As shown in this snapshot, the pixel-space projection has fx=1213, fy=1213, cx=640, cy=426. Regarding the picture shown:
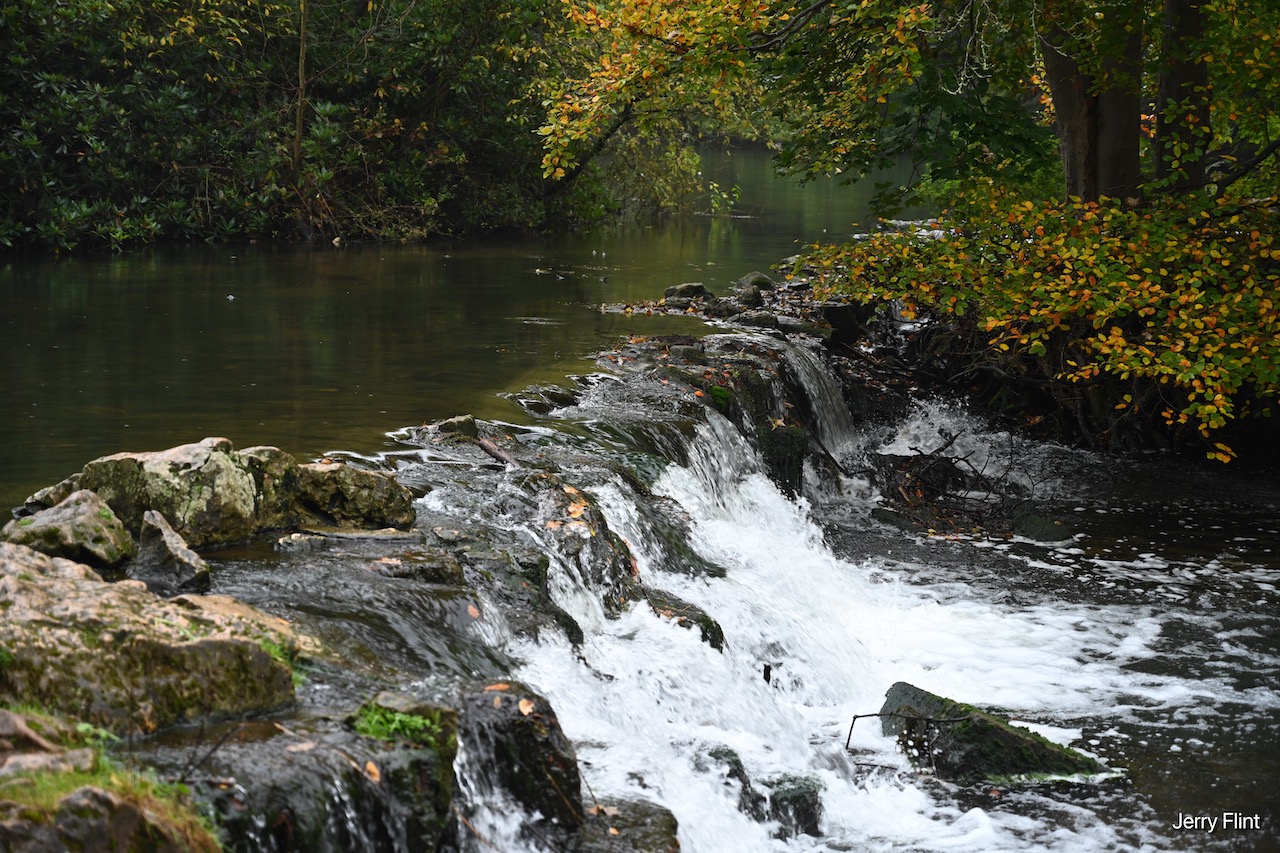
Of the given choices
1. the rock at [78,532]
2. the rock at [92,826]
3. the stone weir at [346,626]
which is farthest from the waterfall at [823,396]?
the rock at [92,826]

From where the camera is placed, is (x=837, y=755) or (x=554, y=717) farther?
(x=837, y=755)

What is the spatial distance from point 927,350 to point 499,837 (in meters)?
12.1

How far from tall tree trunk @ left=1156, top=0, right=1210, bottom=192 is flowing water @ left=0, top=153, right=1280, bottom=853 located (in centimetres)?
330

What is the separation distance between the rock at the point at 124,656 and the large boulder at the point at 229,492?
1.42 m

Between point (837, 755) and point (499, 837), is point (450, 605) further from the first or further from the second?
point (837, 755)

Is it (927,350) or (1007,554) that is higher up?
(927,350)

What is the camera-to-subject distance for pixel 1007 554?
10.9 metres

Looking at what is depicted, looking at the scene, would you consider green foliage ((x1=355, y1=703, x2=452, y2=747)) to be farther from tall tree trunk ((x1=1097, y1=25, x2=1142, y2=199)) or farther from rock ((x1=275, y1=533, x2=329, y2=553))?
tall tree trunk ((x1=1097, y1=25, x2=1142, y2=199))

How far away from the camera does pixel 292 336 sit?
1348 centimetres

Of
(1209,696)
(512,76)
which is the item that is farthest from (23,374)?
(512,76)

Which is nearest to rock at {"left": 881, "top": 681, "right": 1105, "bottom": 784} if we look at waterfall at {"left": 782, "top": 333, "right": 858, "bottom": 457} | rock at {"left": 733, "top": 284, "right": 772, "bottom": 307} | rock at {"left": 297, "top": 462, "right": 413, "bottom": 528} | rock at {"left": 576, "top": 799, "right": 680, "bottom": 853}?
rock at {"left": 576, "top": 799, "right": 680, "bottom": 853}

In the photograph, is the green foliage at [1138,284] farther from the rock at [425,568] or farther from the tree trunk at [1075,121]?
the rock at [425,568]

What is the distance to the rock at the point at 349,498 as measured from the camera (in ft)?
22.7

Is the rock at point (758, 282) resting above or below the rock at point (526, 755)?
A: above
